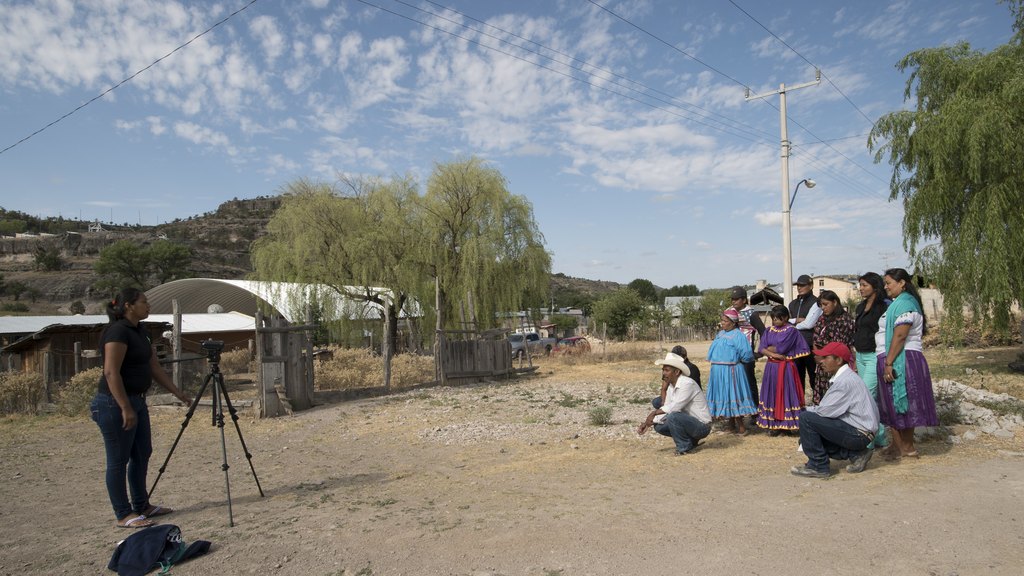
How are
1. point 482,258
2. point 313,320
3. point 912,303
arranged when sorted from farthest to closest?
point 313,320
point 482,258
point 912,303

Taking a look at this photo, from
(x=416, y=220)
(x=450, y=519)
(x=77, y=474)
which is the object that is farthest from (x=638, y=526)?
(x=416, y=220)

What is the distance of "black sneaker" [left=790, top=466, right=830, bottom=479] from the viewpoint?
5.13 m

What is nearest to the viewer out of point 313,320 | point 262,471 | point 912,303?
point 912,303

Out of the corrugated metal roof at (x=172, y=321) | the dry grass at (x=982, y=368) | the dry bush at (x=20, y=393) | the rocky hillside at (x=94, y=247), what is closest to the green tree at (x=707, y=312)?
the dry grass at (x=982, y=368)

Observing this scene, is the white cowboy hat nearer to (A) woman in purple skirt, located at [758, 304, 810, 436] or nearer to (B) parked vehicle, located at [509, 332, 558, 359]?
(A) woman in purple skirt, located at [758, 304, 810, 436]

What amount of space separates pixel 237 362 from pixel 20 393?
10215 millimetres

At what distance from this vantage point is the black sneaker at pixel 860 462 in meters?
5.25

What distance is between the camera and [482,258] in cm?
1927

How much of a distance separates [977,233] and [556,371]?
36.7 feet

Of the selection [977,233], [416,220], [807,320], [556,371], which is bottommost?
[556,371]

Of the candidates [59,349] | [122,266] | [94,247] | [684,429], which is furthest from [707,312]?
[94,247]

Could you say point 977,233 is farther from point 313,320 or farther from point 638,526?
point 313,320

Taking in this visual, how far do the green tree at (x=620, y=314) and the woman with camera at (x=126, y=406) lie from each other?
40.8 meters

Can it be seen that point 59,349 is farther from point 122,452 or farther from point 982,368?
point 982,368
